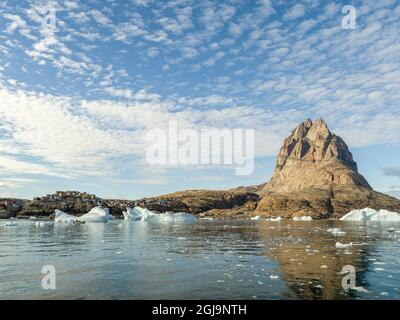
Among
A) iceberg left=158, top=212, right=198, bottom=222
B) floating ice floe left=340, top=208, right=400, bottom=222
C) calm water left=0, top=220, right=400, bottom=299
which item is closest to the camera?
calm water left=0, top=220, right=400, bottom=299

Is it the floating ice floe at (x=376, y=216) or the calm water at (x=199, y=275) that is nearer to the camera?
the calm water at (x=199, y=275)

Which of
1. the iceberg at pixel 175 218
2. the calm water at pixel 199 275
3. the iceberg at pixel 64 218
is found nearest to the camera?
the calm water at pixel 199 275

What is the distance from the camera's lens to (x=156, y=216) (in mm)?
154250

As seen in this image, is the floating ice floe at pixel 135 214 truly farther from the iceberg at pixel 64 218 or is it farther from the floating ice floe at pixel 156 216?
the iceberg at pixel 64 218

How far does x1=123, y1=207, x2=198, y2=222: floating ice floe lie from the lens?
147875 millimetres

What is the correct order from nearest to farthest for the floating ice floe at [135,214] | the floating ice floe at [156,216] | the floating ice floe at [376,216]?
the floating ice floe at [156,216]
the floating ice floe at [135,214]
the floating ice floe at [376,216]

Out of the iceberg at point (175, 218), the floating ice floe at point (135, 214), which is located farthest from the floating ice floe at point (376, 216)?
the floating ice floe at point (135, 214)

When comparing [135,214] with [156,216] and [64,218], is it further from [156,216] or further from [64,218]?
[64,218]

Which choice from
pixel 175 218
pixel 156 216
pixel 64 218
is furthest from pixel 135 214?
pixel 64 218

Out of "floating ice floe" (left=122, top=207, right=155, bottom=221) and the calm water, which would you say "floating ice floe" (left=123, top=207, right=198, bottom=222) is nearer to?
"floating ice floe" (left=122, top=207, right=155, bottom=221)

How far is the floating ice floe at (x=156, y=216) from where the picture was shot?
485ft

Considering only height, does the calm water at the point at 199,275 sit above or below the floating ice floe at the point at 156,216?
above

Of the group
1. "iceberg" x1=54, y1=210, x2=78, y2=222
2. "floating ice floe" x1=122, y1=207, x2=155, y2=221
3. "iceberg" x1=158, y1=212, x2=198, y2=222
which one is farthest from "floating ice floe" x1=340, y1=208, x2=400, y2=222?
"iceberg" x1=54, y1=210, x2=78, y2=222
